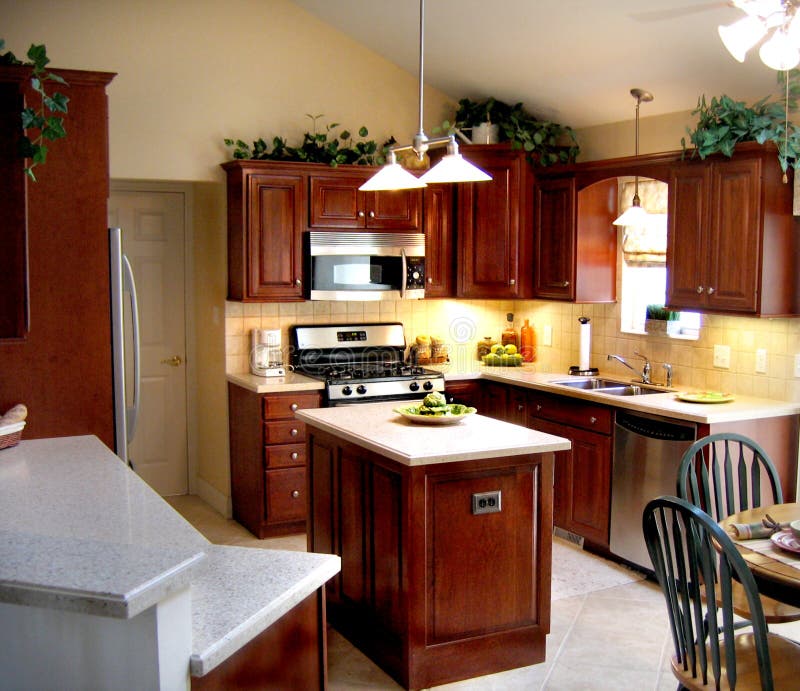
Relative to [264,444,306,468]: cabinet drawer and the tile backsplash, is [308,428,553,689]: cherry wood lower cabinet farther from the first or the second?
the tile backsplash

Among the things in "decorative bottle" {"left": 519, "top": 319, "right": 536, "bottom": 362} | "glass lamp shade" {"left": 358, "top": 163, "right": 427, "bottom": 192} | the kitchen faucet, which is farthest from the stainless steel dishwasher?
"glass lamp shade" {"left": 358, "top": 163, "right": 427, "bottom": 192}

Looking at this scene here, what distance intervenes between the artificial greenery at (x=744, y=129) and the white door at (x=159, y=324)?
3.35 meters

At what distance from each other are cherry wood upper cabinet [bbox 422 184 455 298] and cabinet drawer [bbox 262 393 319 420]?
1.15m

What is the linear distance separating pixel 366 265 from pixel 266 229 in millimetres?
672

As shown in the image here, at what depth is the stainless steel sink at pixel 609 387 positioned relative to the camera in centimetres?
498

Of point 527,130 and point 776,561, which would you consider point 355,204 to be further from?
point 776,561

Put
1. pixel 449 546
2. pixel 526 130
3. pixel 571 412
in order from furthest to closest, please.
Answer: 1. pixel 526 130
2. pixel 571 412
3. pixel 449 546

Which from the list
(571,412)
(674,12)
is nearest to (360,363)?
(571,412)

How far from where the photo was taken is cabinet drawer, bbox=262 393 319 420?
199 inches

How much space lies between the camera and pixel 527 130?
5.49 metres

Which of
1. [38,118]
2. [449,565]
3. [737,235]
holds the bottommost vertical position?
[449,565]

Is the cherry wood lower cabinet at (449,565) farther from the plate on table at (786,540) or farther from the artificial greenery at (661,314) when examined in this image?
the artificial greenery at (661,314)

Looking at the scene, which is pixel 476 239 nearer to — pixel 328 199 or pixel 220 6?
pixel 328 199

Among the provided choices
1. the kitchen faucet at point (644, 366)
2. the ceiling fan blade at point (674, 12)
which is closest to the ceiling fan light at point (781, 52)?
the ceiling fan blade at point (674, 12)
